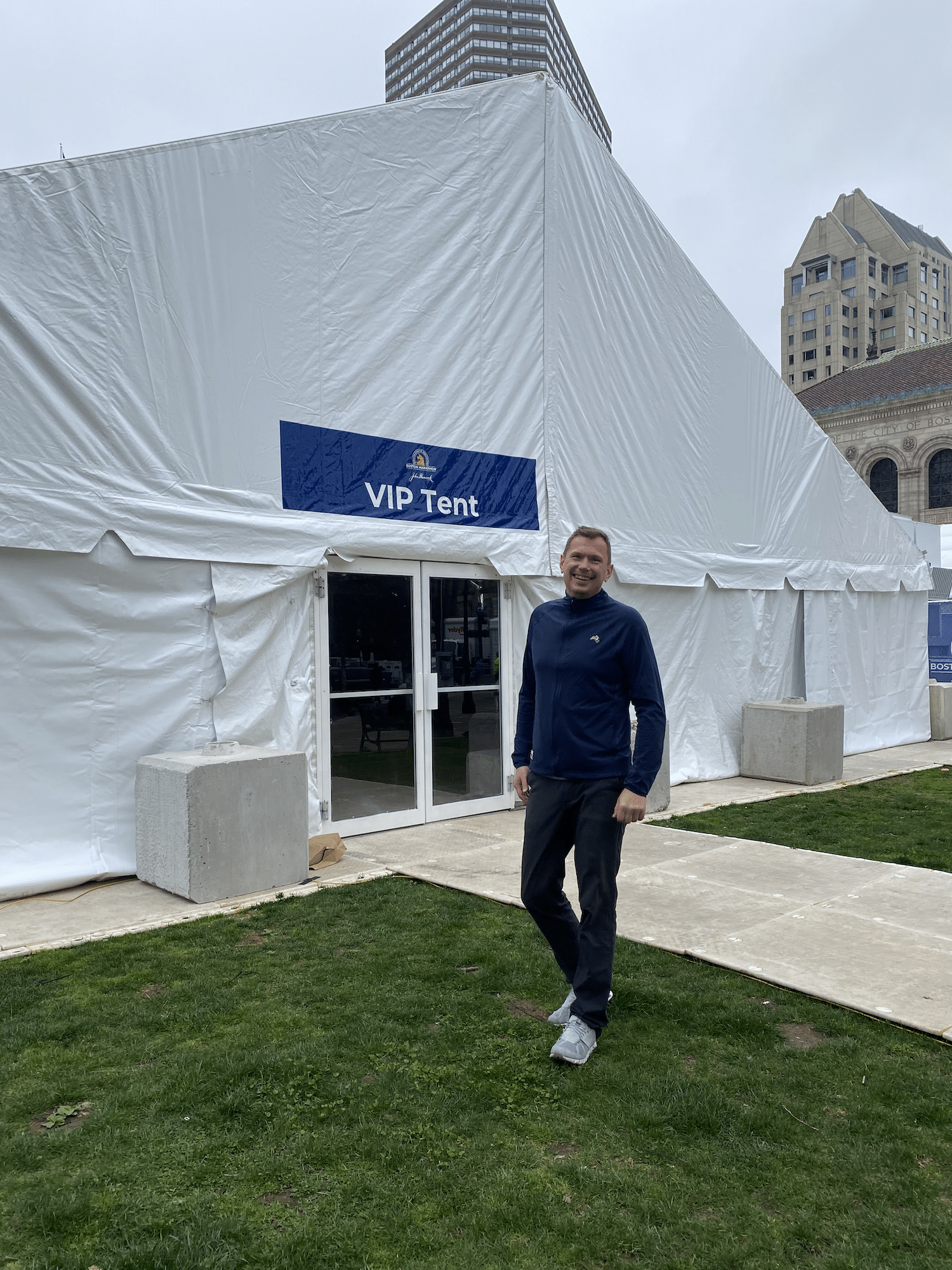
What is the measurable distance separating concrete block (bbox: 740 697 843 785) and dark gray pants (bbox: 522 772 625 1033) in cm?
720

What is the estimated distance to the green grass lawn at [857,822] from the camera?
7.17 metres

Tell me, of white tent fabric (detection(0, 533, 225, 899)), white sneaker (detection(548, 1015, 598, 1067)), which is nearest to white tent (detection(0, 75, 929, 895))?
white tent fabric (detection(0, 533, 225, 899))

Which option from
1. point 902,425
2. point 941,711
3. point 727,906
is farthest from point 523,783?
point 902,425

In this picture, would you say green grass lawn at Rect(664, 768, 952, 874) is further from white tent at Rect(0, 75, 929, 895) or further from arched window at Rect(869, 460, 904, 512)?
arched window at Rect(869, 460, 904, 512)

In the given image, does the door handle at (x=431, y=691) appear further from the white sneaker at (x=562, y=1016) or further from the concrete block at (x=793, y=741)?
the concrete block at (x=793, y=741)

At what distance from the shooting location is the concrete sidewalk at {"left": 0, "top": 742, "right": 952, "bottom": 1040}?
14.8ft

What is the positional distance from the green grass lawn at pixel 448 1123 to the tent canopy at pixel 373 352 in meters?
3.24

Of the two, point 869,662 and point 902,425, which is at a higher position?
point 902,425

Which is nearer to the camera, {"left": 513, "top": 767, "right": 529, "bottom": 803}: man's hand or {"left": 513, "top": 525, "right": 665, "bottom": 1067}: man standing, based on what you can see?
{"left": 513, "top": 525, "right": 665, "bottom": 1067}: man standing

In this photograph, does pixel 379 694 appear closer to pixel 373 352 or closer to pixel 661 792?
pixel 373 352

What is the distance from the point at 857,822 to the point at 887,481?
197ft

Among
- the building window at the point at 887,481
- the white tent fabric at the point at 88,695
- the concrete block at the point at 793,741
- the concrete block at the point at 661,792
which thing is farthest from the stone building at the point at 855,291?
the white tent fabric at the point at 88,695

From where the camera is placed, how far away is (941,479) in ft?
196

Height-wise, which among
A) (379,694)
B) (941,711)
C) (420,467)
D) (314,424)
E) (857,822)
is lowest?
(857,822)
